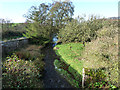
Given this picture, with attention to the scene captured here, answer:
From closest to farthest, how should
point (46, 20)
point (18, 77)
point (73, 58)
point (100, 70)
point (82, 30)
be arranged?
point (18, 77)
point (100, 70)
point (73, 58)
point (82, 30)
point (46, 20)

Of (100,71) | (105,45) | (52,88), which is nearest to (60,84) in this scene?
(52,88)

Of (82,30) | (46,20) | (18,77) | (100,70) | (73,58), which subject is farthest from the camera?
(46,20)

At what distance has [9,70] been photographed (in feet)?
14.5

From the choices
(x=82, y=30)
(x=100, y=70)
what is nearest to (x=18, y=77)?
(x=100, y=70)

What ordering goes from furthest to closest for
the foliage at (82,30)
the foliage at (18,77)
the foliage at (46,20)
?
1. the foliage at (46,20)
2. the foliage at (82,30)
3. the foliage at (18,77)

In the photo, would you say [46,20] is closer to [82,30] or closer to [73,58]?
[82,30]

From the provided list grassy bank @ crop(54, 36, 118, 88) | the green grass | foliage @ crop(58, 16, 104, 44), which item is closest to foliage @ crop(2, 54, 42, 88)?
grassy bank @ crop(54, 36, 118, 88)

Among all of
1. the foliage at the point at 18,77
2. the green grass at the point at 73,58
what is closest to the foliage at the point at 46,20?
the green grass at the point at 73,58

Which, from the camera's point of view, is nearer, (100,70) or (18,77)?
(18,77)

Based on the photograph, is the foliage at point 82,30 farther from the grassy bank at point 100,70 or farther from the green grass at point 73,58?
the grassy bank at point 100,70

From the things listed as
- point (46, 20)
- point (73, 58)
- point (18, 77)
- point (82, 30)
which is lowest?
point (18, 77)

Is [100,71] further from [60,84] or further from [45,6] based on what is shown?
[45,6]

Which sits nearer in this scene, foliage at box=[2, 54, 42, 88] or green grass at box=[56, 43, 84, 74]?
foliage at box=[2, 54, 42, 88]

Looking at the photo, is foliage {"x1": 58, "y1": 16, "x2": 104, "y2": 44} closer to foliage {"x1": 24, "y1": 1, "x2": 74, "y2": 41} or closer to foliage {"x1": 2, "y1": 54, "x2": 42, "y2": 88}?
foliage {"x1": 24, "y1": 1, "x2": 74, "y2": 41}
